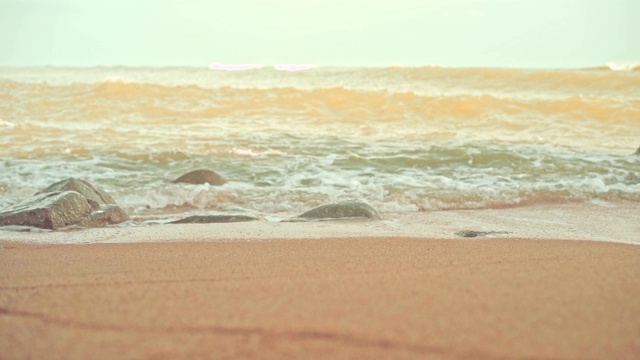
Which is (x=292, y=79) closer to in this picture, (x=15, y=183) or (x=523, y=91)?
(x=523, y=91)

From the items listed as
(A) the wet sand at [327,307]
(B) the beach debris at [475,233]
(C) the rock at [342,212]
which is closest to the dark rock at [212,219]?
(C) the rock at [342,212]

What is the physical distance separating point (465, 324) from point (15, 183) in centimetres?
639

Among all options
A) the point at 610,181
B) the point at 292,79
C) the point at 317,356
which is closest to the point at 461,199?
the point at 610,181

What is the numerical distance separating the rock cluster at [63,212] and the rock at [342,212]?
1.55 m

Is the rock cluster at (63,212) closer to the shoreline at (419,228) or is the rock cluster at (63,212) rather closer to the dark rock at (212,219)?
the shoreline at (419,228)

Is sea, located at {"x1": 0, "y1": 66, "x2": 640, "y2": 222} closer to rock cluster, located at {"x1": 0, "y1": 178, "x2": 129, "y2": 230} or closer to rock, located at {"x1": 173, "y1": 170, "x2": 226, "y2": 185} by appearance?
rock, located at {"x1": 173, "y1": 170, "x2": 226, "y2": 185}

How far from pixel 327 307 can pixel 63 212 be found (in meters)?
3.61

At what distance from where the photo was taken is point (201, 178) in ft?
24.7

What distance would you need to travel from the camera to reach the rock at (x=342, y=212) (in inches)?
220

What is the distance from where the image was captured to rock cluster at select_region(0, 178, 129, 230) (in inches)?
205

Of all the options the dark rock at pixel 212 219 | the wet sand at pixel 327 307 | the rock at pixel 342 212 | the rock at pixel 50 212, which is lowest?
the dark rock at pixel 212 219

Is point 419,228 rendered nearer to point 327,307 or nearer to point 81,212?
point 81,212

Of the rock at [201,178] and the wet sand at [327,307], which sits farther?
the rock at [201,178]

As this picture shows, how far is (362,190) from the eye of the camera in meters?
7.15
